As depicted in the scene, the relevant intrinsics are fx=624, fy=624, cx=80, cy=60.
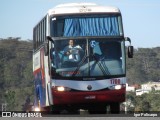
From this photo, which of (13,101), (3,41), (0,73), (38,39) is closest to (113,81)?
(38,39)

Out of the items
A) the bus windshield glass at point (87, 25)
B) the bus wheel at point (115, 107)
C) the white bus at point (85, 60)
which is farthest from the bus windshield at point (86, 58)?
the bus wheel at point (115, 107)

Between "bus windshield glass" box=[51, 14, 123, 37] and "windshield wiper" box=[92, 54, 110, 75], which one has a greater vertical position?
"bus windshield glass" box=[51, 14, 123, 37]

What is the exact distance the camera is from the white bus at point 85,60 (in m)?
22.0

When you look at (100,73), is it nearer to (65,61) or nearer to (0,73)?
(65,61)

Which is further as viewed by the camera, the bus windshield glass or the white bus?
the bus windshield glass

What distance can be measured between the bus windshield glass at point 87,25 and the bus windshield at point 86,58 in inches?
12.4

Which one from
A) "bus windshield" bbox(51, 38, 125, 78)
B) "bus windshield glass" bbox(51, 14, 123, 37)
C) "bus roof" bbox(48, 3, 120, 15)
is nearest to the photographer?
"bus windshield" bbox(51, 38, 125, 78)

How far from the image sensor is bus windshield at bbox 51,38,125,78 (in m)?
22.0

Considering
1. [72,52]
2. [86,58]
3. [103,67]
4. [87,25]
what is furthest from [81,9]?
[103,67]

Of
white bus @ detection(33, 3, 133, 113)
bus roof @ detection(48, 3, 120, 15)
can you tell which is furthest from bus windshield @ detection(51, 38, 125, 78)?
bus roof @ detection(48, 3, 120, 15)

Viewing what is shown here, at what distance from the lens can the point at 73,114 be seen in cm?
2359

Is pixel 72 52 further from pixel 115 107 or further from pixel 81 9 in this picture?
pixel 115 107

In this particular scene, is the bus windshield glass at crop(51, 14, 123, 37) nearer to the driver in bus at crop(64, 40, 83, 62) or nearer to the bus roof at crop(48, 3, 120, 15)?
the bus roof at crop(48, 3, 120, 15)

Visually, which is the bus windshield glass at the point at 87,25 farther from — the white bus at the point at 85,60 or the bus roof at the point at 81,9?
the bus roof at the point at 81,9
